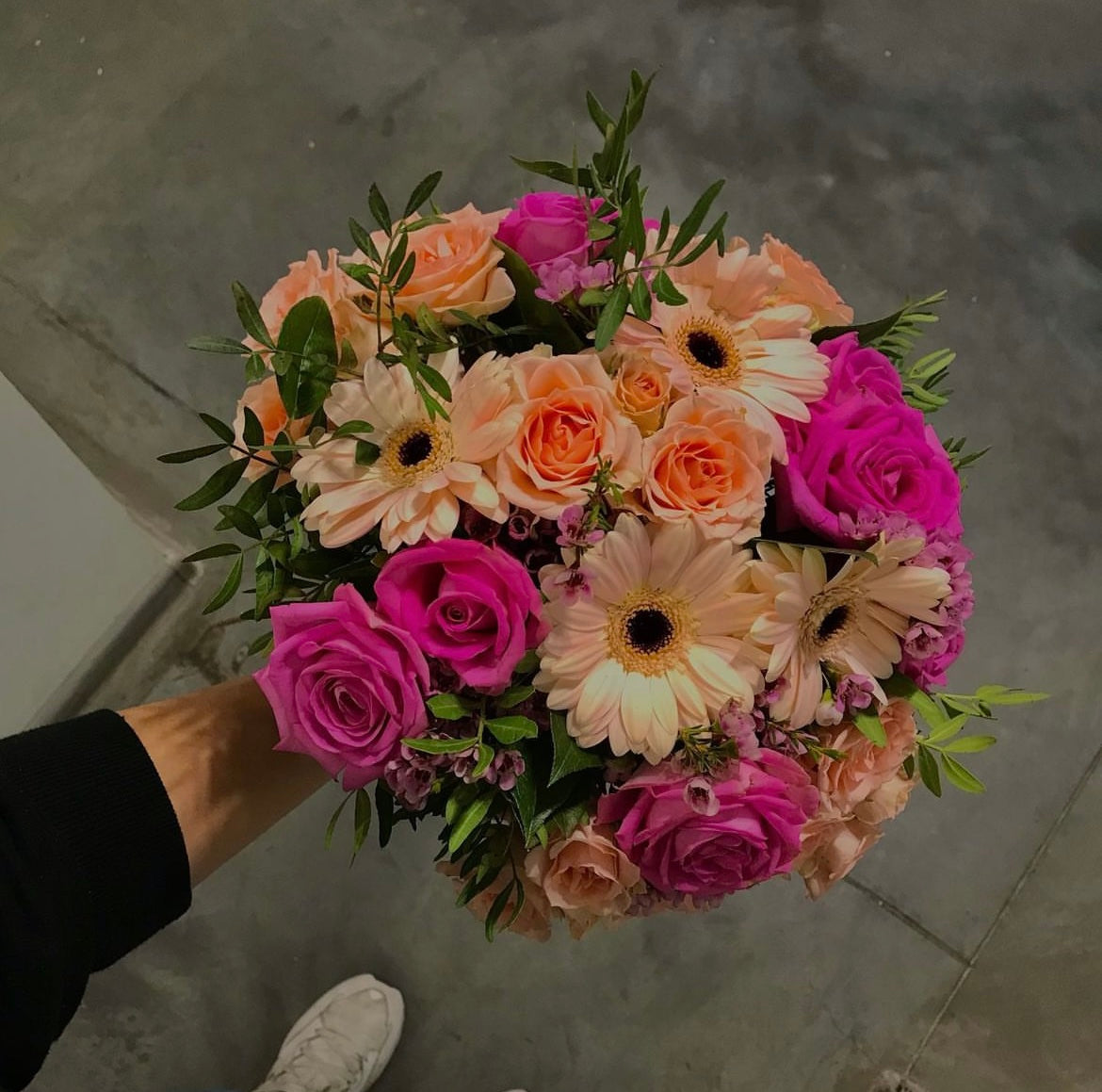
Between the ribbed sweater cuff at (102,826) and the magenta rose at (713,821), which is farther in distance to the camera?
the ribbed sweater cuff at (102,826)

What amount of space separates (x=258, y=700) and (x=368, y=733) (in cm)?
29

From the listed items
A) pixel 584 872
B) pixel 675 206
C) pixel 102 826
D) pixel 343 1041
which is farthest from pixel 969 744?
pixel 675 206

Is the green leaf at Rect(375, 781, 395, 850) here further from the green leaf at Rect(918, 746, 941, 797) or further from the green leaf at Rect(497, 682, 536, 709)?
the green leaf at Rect(918, 746, 941, 797)

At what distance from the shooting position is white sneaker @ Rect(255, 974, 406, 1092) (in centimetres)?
118

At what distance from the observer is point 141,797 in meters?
0.64

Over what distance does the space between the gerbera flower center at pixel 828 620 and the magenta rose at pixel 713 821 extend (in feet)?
0.21

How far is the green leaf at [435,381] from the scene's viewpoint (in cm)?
46

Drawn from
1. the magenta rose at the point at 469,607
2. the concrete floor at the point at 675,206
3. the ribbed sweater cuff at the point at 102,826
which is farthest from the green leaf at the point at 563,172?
the concrete floor at the point at 675,206

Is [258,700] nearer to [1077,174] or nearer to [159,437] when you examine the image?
[159,437]

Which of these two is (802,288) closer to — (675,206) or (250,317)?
(250,317)

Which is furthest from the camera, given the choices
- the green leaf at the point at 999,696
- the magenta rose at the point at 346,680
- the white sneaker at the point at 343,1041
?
the white sneaker at the point at 343,1041

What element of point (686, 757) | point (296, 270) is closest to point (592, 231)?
point (296, 270)

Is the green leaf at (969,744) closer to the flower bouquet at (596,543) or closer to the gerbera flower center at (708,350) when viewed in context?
the flower bouquet at (596,543)

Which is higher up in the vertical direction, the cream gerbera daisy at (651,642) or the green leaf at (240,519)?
the green leaf at (240,519)
